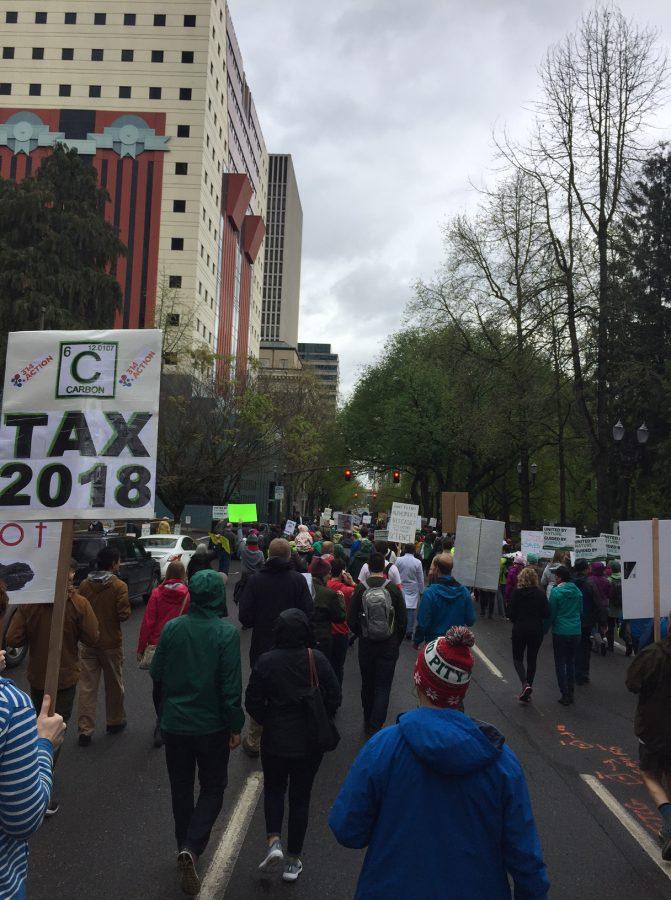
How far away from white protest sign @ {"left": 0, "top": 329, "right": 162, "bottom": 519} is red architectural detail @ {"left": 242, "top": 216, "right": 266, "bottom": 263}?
8572 cm

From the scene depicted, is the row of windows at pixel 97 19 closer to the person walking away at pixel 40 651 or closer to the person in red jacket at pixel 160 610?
the person in red jacket at pixel 160 610

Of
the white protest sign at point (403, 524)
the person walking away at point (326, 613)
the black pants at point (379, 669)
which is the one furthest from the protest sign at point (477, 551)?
the white protest sign at point (403, 524)

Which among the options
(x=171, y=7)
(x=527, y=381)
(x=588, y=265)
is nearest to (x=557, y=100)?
(x=588, y=265)

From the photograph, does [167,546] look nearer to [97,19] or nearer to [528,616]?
[528,616]

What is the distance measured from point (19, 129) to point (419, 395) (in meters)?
44.9

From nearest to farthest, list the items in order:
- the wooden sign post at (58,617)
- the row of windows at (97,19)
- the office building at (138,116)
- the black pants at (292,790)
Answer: the wooden sign post at (58,617) → the black pants at (292,790) → the office building at (138,116) → the row of windows at (97,19)

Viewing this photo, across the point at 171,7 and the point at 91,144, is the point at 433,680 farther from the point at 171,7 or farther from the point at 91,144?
the point at 171,7

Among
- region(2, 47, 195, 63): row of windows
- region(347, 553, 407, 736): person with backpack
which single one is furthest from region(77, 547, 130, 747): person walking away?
region(2, 47, 195, 63): row of windows

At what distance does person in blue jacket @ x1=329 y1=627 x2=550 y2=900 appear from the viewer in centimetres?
237

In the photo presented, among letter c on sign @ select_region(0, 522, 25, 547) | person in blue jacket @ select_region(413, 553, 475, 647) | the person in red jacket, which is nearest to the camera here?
letter c on sign @ select_region(0, 522, 25, 547)

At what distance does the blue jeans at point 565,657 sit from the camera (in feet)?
30.9

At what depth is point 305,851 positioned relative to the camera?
4879 millimetres

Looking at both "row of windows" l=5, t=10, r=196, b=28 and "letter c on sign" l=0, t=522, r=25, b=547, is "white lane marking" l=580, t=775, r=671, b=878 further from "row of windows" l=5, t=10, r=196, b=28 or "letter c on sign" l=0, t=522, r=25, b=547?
"row of windows" l=5, t=10, r=196, b=28

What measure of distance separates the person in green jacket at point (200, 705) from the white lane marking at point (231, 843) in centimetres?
20
